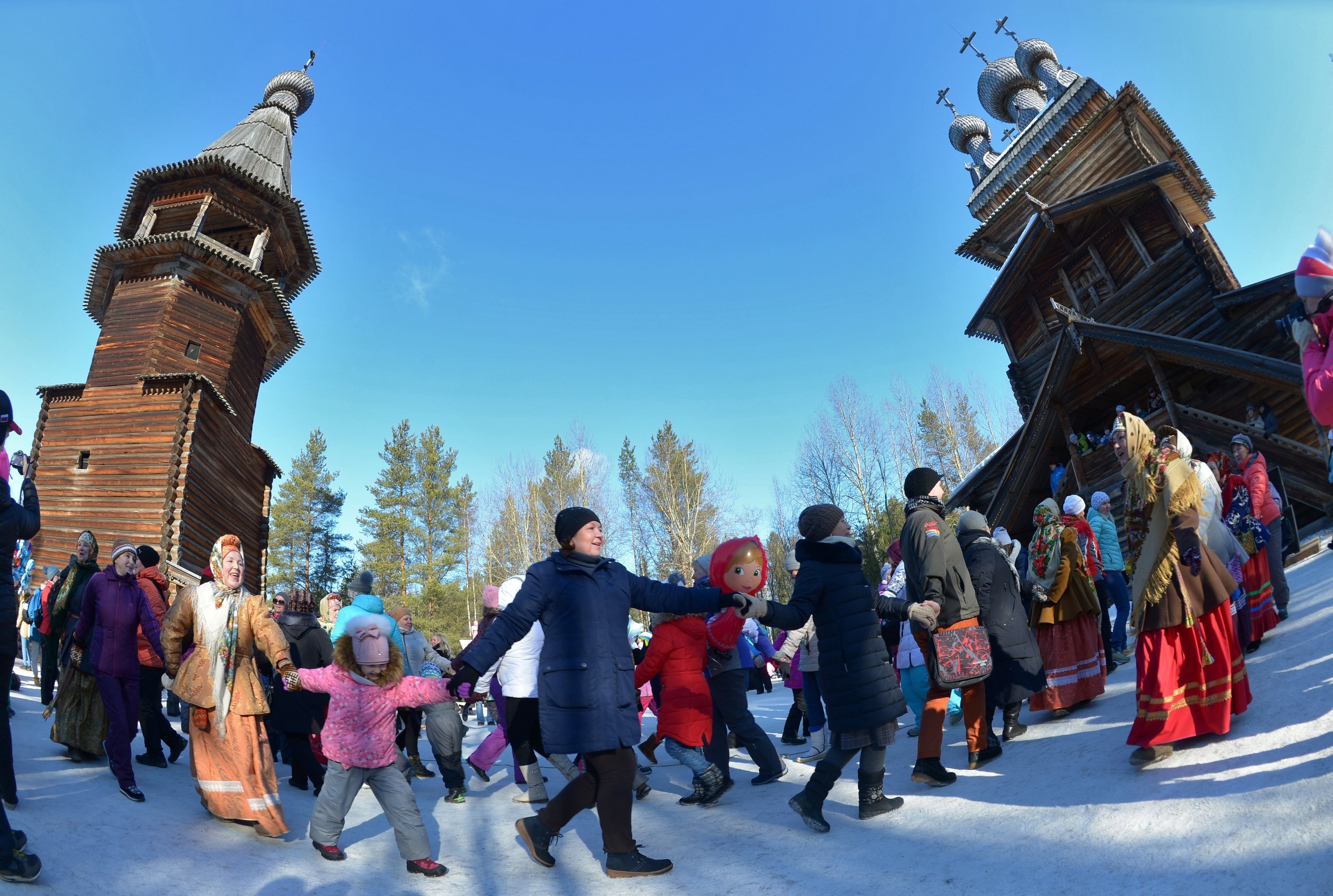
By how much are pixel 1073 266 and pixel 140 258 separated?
27292mm

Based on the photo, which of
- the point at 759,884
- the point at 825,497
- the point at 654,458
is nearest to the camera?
the point at 759,884

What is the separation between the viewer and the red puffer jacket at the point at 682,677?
18.2 feet

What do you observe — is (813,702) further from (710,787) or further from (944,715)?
(944,715)

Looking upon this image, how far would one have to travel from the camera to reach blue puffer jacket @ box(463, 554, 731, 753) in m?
3.97

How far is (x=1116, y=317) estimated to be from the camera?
17906 mm

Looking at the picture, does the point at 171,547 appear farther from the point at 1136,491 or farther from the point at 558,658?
the point at 1136,491

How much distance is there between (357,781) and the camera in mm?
4527

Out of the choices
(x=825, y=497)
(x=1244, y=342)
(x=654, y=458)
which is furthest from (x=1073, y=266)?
(x=654, y=458)

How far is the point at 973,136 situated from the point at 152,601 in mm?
42070

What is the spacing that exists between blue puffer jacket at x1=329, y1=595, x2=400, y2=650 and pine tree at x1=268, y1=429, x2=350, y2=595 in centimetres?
4281

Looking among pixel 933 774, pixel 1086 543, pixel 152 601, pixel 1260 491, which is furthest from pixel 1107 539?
pixel 152 601

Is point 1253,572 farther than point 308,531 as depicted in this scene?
No

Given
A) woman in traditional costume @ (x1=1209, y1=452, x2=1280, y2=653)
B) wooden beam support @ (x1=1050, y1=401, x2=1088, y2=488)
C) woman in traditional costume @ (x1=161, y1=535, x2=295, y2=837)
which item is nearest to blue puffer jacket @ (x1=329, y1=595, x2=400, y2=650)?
woman in traditional costume @ (x1=161, y1=535, x2=295, y2=837)

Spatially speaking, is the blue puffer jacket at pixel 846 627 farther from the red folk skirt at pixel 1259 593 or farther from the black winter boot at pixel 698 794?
the red folk skirt at pixel 1259 593
